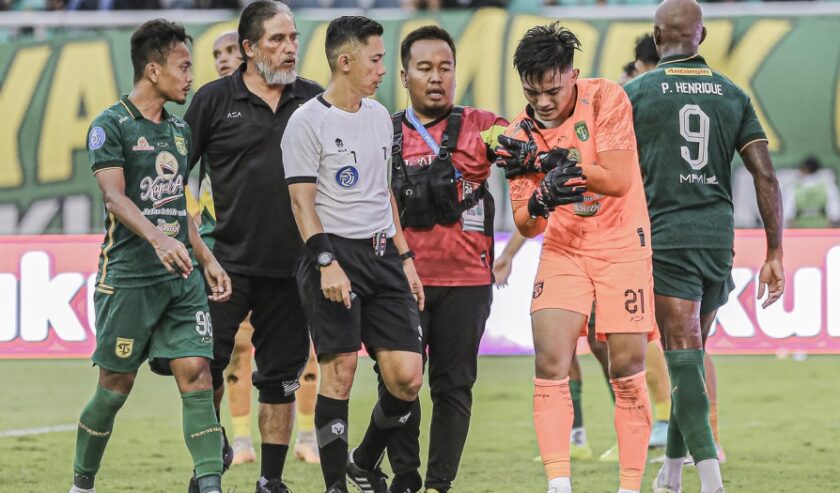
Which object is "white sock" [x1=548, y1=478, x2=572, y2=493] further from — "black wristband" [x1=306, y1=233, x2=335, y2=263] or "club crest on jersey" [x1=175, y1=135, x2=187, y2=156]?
"club crest on jersey" [x1=175, y1=135, x2=187, y2=156]

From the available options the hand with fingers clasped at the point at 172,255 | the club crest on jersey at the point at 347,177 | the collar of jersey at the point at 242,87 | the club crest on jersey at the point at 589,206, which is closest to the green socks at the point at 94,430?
the hand with fingers clasped at the point at 172,255

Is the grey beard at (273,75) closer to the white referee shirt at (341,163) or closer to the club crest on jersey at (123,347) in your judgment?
the white referee shirt at (341,163)

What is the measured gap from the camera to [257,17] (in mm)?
6508

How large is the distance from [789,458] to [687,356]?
249cm

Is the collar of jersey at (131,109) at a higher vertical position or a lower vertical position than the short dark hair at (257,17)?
lower

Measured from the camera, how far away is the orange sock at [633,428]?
583cm

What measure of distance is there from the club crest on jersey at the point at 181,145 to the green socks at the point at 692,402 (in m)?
2.45

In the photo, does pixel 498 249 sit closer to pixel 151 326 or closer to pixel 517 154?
pixel 517 154

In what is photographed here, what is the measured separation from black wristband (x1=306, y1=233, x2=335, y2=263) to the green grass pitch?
6.48 feet

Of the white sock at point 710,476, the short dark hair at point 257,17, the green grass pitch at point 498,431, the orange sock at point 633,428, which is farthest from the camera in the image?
the green grass pitch at point 498,431

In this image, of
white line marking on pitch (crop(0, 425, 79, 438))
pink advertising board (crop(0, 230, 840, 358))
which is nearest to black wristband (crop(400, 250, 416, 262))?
white line marking on pitch (crop(0, 425, 79, 438))

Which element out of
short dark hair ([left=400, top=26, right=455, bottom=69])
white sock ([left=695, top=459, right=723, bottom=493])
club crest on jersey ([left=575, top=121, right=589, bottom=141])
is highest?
short dark hair ([left=400, top=26, right=455, bottom=69])

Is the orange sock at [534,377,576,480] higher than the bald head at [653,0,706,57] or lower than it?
lower

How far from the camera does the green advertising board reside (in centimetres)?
1780
